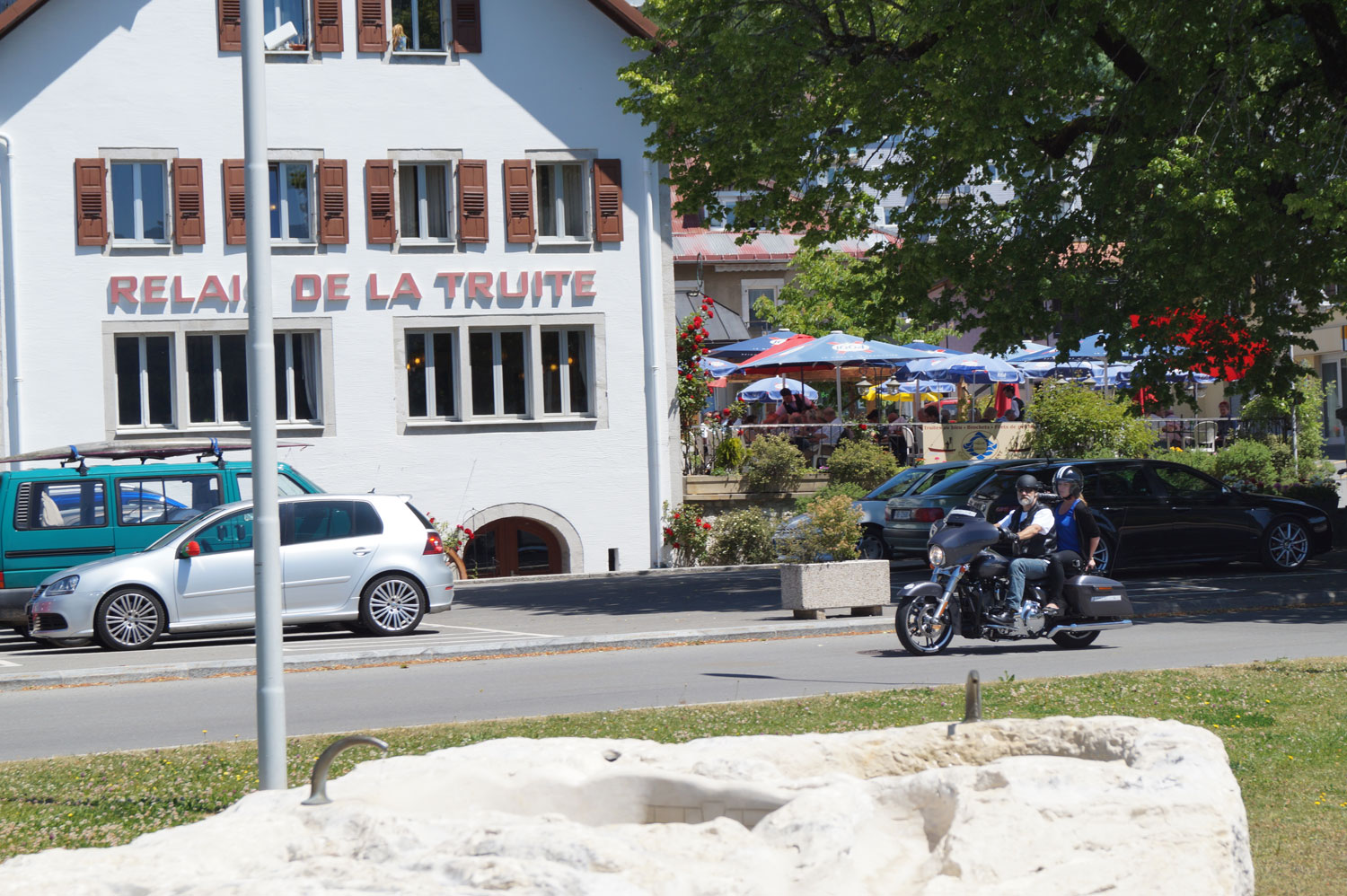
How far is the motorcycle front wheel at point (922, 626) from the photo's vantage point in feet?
41.9

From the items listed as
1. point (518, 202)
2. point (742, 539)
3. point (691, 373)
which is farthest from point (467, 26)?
point (742, 539)

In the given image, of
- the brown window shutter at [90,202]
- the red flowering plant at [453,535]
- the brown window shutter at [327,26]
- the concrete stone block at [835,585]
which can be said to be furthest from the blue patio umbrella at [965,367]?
the brown window shutter at [90,202]

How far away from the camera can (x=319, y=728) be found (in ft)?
32.2

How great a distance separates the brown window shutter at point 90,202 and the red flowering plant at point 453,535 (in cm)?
726

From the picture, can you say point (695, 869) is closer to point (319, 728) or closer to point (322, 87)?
point (319, 728)

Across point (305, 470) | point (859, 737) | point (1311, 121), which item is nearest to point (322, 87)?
point (305, 470)

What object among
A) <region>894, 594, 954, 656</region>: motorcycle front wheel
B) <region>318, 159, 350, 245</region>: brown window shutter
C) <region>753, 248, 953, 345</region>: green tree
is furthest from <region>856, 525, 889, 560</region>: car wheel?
<region>753, 248, 953, 345</region>: green tree

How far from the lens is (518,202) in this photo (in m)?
25.8

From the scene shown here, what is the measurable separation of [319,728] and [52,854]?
6.38m

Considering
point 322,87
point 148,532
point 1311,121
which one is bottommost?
point 148,532

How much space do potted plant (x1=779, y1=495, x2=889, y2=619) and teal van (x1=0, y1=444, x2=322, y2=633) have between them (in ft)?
20.6

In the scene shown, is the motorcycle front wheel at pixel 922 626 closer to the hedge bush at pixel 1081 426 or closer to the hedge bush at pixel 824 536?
the hedge bush at pixel 824 536

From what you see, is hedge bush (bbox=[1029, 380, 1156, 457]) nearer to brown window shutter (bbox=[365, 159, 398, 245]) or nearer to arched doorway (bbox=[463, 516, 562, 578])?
arched doorway (bbox=[463, 516, 562, 578])

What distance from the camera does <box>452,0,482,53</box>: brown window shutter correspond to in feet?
84.8
